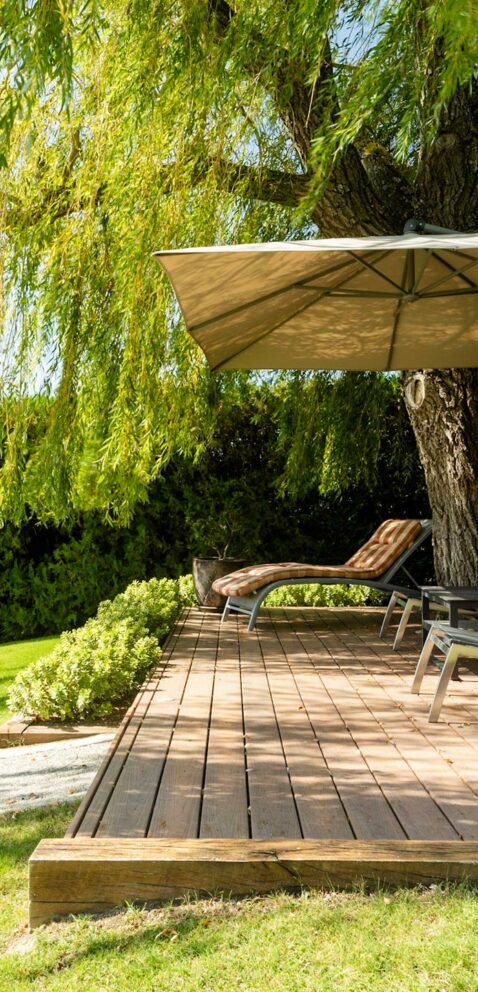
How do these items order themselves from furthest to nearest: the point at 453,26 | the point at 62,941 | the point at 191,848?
the point at 453,26 < the point at 191,848 < the point at 62,941

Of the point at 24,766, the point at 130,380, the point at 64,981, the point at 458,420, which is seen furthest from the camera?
the point at 458,420

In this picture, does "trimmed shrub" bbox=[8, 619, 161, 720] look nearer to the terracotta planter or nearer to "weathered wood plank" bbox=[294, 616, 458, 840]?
"weathered wood plank" bbox=[294, 616, 458, 840]

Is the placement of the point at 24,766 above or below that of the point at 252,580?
below

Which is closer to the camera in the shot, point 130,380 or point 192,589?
point 130,380

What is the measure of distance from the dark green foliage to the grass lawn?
7.51 metres

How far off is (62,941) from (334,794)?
3.60 ft

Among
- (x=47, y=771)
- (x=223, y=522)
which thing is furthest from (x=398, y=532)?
(x=47, y=771)

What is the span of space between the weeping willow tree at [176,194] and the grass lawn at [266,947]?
11.9 feet

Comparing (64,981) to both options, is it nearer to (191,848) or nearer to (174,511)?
(191,848)

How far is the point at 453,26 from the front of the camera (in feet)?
11.7

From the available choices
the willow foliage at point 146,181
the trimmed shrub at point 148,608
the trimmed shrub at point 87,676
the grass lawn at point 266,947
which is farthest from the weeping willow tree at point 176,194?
the grass lawn at point 266,947

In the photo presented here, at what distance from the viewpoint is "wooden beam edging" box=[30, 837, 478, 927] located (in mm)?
2559

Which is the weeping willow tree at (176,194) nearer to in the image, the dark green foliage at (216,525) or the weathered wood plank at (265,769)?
the weathered wood plank at (265,769)

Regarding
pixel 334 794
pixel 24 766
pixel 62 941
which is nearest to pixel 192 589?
pixel 24 766
